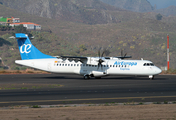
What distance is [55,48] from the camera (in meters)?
145

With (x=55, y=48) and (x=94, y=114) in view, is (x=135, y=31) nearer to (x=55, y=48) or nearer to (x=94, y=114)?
(x=55, y=48)

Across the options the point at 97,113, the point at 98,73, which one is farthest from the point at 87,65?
the point at 97,113

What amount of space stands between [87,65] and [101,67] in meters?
2.16

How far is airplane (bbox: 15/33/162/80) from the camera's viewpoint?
39.6m

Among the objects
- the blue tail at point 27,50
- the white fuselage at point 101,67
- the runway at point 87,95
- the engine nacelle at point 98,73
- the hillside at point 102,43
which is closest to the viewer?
the runway at point 87,95

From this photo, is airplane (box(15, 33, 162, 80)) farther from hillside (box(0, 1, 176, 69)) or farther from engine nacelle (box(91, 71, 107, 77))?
hillside (box(0, 1, 176, 69))

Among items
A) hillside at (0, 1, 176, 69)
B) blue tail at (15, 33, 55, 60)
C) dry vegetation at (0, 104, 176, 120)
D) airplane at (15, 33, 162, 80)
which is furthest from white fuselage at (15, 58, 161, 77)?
hillside at (0, 1, 176, 69)

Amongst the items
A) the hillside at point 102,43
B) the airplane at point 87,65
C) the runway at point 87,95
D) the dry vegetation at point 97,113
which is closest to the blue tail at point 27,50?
the airplane at point 87,65

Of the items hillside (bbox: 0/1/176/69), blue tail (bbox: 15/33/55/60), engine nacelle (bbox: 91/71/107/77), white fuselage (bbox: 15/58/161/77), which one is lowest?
engine nacelle (bbox: 91/71/107/77)

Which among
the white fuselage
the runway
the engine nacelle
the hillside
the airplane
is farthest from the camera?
the hillside

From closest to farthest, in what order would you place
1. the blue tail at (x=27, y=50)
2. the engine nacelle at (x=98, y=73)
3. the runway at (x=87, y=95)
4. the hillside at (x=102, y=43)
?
the runway at (x=87, y=95)
the engine nacelle at (x=98, y=73)
the blue tail at (x=27, y=50)
the hillside at (x=102, y=43)

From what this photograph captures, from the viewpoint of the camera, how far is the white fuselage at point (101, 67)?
39438 mm

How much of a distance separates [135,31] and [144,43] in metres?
27.1

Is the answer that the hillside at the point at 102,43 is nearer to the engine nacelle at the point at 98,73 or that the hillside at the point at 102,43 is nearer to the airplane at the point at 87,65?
the airplane at the point at 87,65
